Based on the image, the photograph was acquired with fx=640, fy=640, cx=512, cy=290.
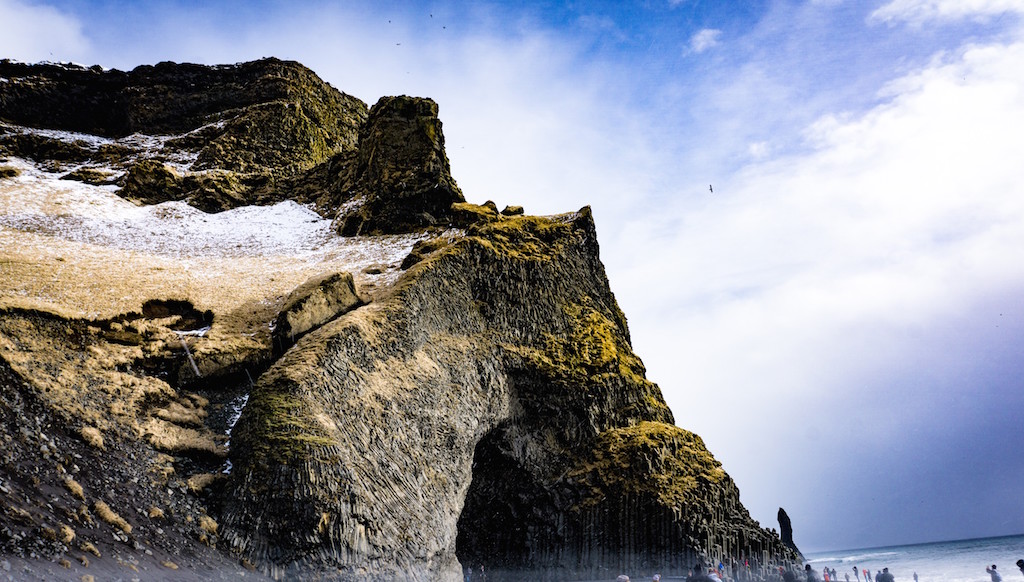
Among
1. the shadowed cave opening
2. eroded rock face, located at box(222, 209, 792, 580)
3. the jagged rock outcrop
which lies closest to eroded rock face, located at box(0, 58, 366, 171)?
the jagged rock outcrop

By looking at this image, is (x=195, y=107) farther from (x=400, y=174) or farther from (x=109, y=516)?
(x=109, y=516)

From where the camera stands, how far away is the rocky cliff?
628 inches

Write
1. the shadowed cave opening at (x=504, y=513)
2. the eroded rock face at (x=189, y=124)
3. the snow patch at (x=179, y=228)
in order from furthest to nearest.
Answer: the eroded rock face at (x=189, y=124) → the snow patch at (x=179, y=228) → the shadowed cave opening at (x=504, y=513)

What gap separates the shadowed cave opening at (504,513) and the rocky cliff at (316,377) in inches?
4.5

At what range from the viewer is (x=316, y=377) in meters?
20.1

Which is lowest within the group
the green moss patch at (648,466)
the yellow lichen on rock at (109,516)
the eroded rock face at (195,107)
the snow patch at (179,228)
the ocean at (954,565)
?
the ocean at (954,565)

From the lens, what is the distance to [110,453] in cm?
1580

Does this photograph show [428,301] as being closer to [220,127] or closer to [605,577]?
[605,577]

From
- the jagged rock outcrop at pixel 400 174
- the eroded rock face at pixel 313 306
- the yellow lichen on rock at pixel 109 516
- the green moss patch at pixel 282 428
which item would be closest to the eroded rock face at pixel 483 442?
the green moss patch at pixel 282 428

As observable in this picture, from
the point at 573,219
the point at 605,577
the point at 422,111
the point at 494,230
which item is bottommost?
the point at 605,577

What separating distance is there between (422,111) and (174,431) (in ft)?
101

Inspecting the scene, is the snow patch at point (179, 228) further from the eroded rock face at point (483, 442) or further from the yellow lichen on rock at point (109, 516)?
the yellow lichen on rock at point (109, 516)

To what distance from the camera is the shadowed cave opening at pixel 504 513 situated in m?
29.2

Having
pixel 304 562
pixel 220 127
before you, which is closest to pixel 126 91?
pixel 220 127
